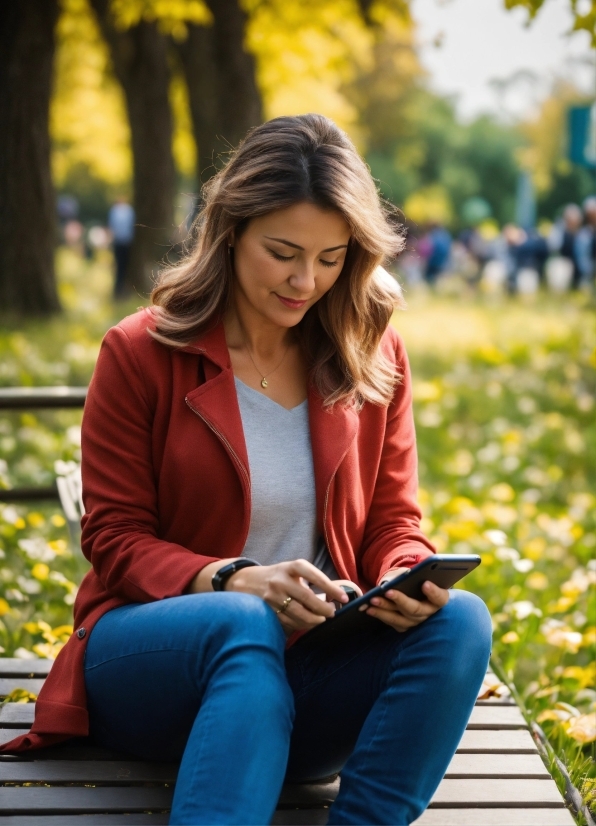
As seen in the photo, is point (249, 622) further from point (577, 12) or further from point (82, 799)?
point (577, 12)

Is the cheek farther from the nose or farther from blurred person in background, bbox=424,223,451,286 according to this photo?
blurred person in background, bbox=424,223,451,286

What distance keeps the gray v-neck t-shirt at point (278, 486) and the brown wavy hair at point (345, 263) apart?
146mm

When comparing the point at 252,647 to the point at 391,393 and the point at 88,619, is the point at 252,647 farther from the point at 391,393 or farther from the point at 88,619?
the point at 391,393

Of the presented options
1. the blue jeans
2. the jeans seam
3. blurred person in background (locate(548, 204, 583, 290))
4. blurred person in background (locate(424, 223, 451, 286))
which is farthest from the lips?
blurred person in background (locate(424, 223, 451, 286))

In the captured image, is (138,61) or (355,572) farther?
(138,61)

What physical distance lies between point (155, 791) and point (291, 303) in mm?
1102

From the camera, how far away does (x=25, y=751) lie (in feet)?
8.13

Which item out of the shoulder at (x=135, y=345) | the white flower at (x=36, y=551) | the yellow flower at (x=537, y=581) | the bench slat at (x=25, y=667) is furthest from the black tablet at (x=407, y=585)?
the yellow flower at (x=537, y=581)

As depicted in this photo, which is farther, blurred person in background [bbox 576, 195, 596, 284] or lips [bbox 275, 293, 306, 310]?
blurred person in background [bbox 576, 195, 596, 284]

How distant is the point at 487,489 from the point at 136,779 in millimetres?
4571

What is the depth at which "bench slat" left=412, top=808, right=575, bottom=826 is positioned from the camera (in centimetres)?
237

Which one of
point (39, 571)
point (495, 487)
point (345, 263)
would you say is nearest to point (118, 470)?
point (345, 263)

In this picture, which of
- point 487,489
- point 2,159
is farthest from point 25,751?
point 2,159

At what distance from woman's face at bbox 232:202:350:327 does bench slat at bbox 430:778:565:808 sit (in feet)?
3.64
